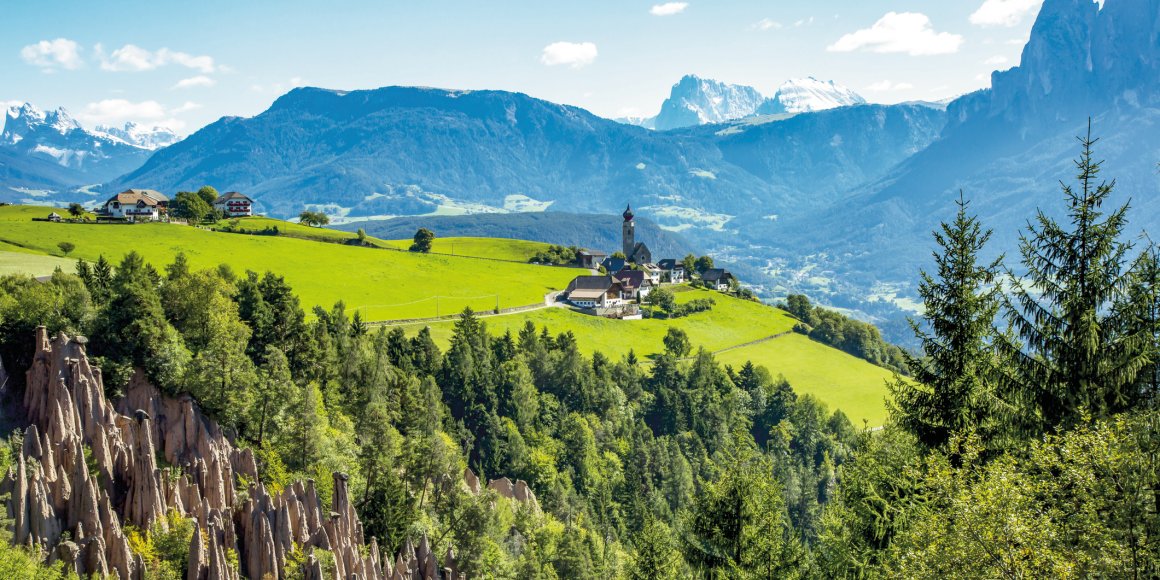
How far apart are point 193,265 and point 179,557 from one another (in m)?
98.2

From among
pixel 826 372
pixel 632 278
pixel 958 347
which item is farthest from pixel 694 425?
pixel 958 347

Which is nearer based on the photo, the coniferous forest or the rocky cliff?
the coniferous forest

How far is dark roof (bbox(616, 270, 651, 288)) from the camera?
187000 mm

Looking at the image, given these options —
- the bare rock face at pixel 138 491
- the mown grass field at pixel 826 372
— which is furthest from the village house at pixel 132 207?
the bare rock face at pixel 138 491

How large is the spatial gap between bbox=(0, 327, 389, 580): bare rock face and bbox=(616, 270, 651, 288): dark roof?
135 metres

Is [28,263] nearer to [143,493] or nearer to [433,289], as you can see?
[143,493]

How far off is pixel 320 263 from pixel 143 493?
113953mm

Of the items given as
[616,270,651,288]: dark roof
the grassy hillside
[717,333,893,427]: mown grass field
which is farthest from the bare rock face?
[616,270,651,288]: dark roof

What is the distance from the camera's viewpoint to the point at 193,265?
5084 inches

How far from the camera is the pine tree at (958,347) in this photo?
29.0 metres

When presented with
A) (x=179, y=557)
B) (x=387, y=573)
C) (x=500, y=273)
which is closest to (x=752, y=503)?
(x=387, y=573)

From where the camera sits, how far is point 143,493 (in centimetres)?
4419

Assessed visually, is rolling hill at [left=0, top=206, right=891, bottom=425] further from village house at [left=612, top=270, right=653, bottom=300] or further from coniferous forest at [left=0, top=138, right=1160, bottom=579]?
coniferous forest at [left=0, top=138, right=1160, bottom=579]

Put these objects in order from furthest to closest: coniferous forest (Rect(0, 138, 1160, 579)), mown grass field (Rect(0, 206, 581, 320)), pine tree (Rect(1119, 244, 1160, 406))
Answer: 1. mown grass field (Rect(0, 206, 581, 320))
2. pine tree (Rect(1119, 244, 1160, 406))
3. coniferous forest (Rect(0, 138, 1160, 579))
